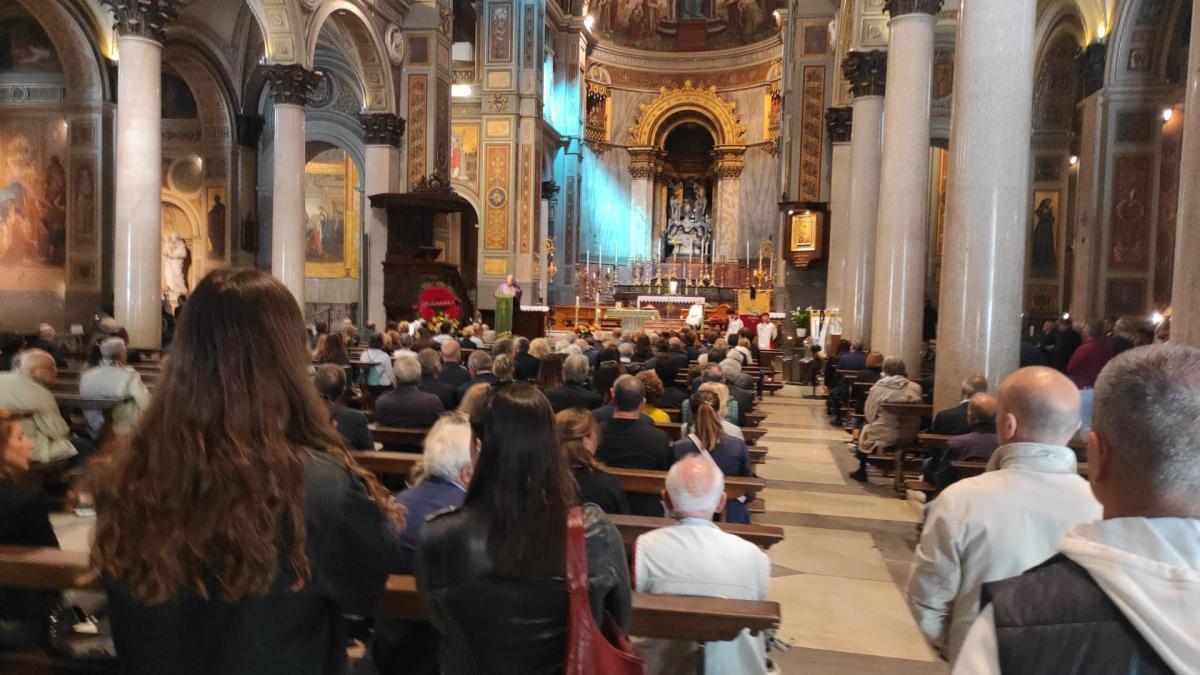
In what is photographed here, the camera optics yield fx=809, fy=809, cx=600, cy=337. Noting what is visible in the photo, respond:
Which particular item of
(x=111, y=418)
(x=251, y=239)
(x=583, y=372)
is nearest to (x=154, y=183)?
(x=111, y=418)

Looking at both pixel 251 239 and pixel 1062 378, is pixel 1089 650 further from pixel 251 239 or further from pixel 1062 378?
pixel 251 239

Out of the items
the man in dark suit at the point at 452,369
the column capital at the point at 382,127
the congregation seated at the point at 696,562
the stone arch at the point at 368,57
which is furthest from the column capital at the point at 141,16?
the congregation seated at the point at 696,562

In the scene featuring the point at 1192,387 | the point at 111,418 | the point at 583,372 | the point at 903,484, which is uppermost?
the point at 1192,387

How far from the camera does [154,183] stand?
11.6 m

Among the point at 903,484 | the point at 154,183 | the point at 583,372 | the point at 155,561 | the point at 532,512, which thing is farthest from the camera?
the point at 154,183

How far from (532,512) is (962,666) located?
3.09ft

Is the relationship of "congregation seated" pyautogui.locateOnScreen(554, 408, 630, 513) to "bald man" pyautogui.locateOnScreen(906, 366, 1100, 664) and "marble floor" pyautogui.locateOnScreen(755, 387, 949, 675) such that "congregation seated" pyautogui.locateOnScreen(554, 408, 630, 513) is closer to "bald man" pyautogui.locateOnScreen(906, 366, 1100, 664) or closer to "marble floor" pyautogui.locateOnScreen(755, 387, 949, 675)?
"marble floor" pyautogui.locateOnScreen(755, 387, 949, 675)

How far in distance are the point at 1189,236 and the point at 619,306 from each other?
60.4 ft

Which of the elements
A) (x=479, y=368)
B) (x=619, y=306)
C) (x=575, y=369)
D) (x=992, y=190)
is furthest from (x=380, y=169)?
(x=992, y=190)

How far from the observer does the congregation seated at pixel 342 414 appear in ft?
15.8

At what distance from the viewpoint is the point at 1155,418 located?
1191 millimetres

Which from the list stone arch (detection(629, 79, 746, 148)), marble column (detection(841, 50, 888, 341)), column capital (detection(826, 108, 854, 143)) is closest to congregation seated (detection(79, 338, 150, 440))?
marble column (detection(841, 50, 888, 341))

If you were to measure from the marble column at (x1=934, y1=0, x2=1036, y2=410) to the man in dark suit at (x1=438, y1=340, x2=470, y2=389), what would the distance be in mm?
4332

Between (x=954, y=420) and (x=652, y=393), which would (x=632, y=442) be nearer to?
(x=652, y=393)
